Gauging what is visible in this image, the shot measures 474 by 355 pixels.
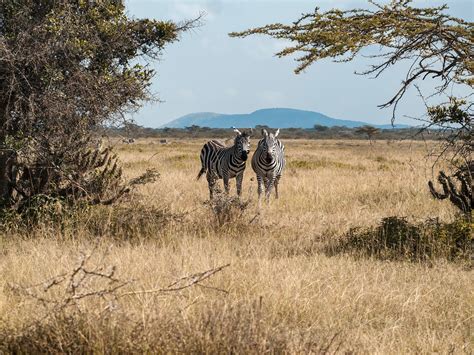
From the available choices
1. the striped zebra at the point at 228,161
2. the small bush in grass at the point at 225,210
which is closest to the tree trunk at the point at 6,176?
the small bush in grass at the point at 225,210

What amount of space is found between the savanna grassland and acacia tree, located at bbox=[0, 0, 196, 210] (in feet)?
2.36

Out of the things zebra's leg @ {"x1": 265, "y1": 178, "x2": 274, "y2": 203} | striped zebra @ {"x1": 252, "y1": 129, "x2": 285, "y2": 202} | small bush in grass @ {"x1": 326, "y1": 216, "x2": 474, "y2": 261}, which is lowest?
small bush in grass @ {"x1": 326, "y1": 216, "x2": 474, "y2": 261}

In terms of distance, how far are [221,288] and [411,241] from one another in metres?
3.57

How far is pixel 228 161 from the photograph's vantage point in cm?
1380

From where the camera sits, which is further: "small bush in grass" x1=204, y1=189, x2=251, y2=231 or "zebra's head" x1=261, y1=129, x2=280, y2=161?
"zebra's head" x1=261, y1=129, x2=280, y2=161

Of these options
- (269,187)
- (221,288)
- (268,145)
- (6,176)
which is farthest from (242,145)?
(221,288)

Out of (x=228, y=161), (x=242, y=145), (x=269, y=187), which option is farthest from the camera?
(x=228, y=161)

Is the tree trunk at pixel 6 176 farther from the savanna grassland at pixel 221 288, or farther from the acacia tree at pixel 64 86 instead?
the savanna grassland at pixel 221 288

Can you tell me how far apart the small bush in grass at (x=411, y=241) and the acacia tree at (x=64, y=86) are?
3.83 meters

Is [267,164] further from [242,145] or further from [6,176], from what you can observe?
[6,176]

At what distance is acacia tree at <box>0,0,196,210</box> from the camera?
766 centimetres

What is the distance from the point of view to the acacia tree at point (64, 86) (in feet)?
25.1

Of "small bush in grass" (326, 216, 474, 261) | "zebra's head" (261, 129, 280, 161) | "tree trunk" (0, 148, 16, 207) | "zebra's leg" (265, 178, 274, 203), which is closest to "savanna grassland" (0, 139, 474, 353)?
"small bush in grass" (326, 216, 474, 261)

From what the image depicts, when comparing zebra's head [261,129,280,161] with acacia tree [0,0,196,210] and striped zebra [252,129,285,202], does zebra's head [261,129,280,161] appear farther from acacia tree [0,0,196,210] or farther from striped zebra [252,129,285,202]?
acacia tree [0,0,196,210]
